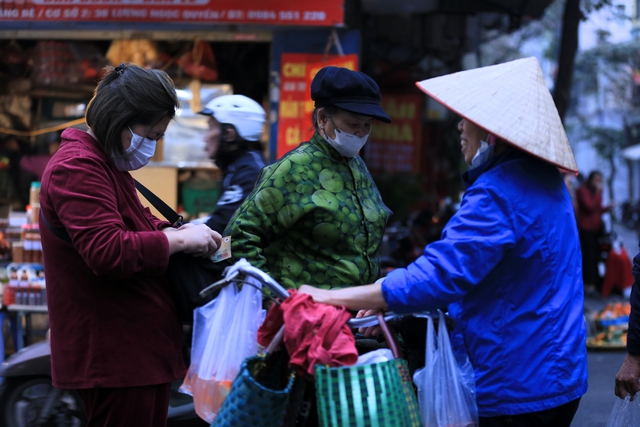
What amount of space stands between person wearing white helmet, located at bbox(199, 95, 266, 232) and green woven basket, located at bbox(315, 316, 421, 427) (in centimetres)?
242

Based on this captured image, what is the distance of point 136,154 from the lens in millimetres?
2492

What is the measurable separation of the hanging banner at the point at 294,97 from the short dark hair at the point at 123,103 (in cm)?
488

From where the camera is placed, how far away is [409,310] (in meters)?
2.12


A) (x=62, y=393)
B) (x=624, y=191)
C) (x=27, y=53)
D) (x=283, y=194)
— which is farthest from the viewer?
(x=624, y=191)

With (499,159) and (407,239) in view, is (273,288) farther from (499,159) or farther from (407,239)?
(407,239)

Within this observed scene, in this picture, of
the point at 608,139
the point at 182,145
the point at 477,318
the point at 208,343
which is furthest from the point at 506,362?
the point at 608,139

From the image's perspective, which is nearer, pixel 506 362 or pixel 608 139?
pixel 506 362

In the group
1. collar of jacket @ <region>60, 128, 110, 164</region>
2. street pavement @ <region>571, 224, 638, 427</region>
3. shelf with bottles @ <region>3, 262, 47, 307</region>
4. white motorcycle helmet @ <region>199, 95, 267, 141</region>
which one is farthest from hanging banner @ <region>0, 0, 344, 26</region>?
collar of jacket @ <region>60, 128, 110, 164</region>

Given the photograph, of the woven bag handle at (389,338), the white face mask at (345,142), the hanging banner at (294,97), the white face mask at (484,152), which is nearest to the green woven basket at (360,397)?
the woven bag handle at (389,338)

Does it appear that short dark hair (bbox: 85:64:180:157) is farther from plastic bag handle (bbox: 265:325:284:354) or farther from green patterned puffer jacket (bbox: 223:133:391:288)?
plastic bag handle (bbox: 265:325:284:354)

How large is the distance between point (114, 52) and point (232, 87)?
129cm

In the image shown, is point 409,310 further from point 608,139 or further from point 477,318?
point 608,139

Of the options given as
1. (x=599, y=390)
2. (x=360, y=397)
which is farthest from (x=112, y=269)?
(x=599, y=390)

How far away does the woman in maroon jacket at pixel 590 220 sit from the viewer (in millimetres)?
11422
